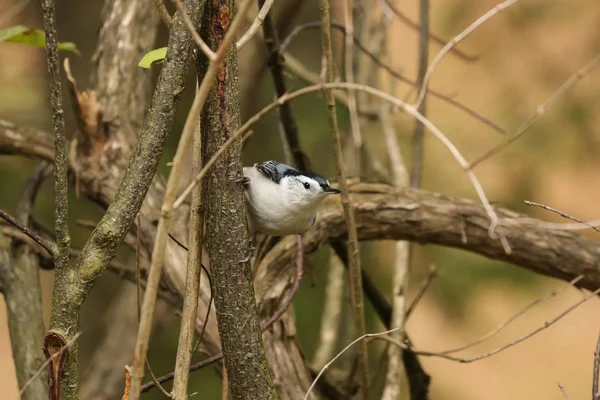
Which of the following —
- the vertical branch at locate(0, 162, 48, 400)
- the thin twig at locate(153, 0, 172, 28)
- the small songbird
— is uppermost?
the thin twig at locate(153, 0, 172, 28)

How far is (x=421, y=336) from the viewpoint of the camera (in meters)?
3.13

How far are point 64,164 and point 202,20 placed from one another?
289 mm

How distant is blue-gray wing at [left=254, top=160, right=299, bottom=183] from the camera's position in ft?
5.29

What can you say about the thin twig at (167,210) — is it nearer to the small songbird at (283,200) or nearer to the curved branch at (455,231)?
the small songbird at (283,200)

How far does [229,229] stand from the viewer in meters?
0.98

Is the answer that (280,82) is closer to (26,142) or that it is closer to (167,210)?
(26,142)

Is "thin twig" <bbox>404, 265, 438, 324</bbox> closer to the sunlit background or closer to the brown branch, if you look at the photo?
the sunlit background

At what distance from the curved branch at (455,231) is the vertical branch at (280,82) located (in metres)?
0.22

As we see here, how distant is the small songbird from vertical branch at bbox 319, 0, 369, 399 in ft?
0.35

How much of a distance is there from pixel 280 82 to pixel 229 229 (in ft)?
3.12

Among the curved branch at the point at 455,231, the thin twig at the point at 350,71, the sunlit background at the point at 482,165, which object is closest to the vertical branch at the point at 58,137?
the thin twig at the point at 350,71

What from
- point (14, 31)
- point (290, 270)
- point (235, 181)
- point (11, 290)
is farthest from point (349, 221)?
point (11, 290)

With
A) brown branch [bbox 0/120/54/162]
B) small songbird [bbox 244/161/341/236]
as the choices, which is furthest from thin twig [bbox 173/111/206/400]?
brown branch [bbox 0/120/54/162]

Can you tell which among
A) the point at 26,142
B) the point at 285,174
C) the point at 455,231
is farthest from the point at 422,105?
the point at 26,142
